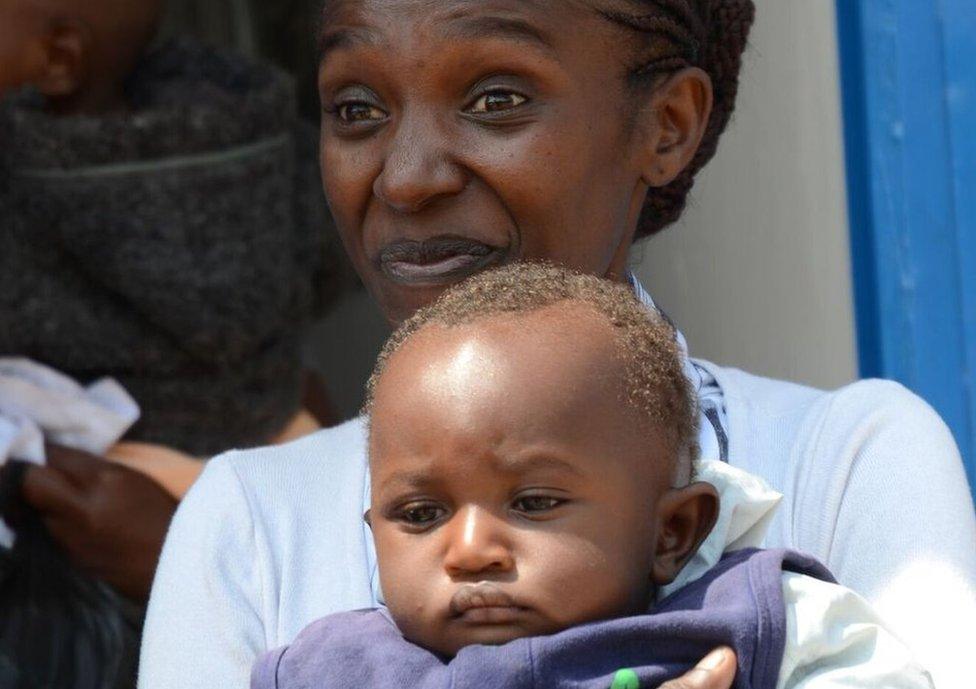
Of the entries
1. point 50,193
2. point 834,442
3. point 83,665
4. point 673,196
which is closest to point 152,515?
point 83,665

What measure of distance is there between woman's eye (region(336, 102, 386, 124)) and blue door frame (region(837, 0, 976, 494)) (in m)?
0.98

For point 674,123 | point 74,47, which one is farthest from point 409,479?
point 74,47

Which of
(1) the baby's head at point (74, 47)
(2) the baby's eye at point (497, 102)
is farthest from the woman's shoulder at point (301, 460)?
(1) the baby's head at point (74, 47)

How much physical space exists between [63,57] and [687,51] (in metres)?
1.41

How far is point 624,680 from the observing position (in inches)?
69.2

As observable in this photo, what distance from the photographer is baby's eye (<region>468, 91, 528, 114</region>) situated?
224 cm

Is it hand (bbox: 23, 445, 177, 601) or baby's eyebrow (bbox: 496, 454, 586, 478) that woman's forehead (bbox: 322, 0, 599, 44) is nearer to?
baby's eyebrow (bbox: 496, 454, 586, 478)

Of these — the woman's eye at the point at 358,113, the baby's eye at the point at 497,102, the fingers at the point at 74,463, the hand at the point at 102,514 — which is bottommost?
the hand at the point at 102,514

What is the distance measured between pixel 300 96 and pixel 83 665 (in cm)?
219

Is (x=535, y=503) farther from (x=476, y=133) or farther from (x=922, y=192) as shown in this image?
(x=922, y=192)

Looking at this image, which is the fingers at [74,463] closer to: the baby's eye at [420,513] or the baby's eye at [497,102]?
the baby's eye at [497,102]

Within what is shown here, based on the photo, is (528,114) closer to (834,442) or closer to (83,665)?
(834,442)

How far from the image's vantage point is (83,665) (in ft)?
9.86

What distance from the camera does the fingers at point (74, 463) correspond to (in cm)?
320
